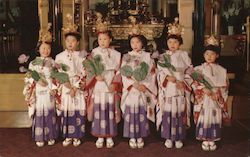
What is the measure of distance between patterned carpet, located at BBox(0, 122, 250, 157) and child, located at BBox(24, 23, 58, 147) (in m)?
0.18

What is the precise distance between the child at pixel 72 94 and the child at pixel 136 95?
1.80ft

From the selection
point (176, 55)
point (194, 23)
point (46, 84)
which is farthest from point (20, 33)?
point (176, 55)

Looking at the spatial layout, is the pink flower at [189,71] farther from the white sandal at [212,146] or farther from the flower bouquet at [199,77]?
the white sandal at [212,146]

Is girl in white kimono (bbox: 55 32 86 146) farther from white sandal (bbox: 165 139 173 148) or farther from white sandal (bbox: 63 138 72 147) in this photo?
white sandal (bbox: 165 139 173 148)

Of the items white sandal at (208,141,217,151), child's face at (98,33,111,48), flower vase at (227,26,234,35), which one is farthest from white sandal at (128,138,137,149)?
flower vase at (227,26,234,35)

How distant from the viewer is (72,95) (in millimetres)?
5785

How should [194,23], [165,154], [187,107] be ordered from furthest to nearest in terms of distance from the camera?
[194,23], [187,107], [165,154]

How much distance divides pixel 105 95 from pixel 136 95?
0.39 meters

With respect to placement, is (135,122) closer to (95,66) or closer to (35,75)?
(95,66)

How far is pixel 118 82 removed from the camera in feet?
19.0

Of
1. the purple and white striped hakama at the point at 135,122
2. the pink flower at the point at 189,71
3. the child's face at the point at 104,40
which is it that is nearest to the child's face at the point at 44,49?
the child's face at the point at 104,40

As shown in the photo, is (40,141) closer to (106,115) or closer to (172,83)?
(106,115)

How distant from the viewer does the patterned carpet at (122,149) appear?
554cm

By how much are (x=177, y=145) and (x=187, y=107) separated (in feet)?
1.67
